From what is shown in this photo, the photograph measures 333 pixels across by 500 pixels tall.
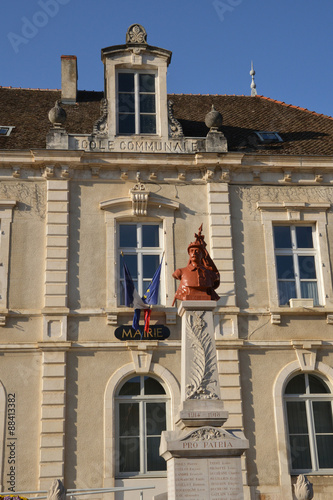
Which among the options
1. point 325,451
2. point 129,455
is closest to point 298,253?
point 325,451

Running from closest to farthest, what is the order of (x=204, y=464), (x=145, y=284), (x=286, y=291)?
(x=204, y=464), (x=145, y=284), (x=286, y=291)

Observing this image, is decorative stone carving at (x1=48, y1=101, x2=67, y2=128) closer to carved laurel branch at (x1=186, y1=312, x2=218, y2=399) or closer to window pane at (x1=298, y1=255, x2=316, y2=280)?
window pane at (x1=298, y1=255, x2=316, y2=280)

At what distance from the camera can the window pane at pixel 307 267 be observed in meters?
17.6

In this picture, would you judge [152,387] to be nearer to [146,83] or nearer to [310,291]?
[310,291]

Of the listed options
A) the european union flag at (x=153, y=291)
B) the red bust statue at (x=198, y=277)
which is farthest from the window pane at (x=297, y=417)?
the red bust statue at (x=198, y=277)

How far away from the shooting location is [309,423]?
16188mm

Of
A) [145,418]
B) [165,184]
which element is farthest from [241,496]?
[165,184]

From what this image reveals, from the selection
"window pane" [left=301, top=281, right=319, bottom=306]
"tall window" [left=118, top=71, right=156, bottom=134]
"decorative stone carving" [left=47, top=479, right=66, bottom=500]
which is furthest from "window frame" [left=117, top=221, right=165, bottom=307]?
"decorative stone carving" [left=47, top=479, right=66, bottom=500]

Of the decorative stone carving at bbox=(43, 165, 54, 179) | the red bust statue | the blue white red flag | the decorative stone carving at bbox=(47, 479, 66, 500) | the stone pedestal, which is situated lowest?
the decorative stone carving at bbox=(47, 479, 66, 500)

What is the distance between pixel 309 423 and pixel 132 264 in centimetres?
581

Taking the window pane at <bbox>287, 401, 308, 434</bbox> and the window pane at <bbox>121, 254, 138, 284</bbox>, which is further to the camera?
the window pane at <bbox>121, 254, 138, 284</bbox>

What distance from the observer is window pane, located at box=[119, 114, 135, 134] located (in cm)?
1864

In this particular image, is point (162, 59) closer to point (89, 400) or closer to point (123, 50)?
point (123, 50)

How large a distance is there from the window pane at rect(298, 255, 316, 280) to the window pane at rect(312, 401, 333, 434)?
322 cm
